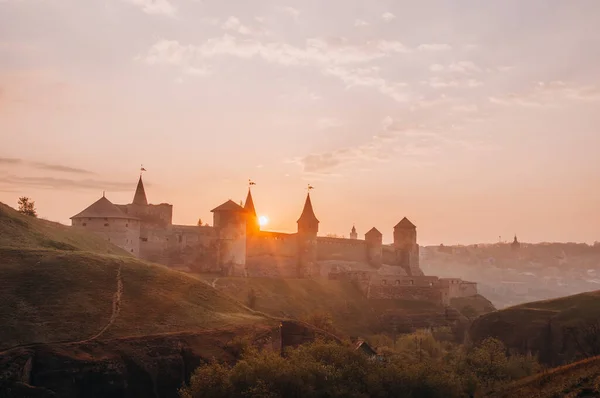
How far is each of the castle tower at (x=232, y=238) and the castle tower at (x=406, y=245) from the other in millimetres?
27982

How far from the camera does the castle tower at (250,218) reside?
66.8 m

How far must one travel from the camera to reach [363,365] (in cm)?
2795

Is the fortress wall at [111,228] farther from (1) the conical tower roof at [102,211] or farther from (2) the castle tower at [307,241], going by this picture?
(2) the castle tower at [307,241]

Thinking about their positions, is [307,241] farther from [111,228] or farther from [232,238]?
[111,228]

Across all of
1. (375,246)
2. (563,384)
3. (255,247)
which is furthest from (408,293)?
(563,384)

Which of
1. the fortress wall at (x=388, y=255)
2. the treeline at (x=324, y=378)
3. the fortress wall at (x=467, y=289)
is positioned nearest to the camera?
the treeline at (x=324, y=378)

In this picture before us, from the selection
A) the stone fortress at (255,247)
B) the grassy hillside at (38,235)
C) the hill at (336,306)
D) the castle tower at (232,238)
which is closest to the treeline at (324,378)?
the grassy hillside at (38,235)

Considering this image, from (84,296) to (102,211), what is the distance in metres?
24.2

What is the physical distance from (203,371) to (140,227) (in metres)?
35.9

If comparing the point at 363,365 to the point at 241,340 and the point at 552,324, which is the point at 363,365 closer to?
the point at 241,340

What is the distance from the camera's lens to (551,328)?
4528 centimetres

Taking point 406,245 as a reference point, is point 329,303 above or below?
below

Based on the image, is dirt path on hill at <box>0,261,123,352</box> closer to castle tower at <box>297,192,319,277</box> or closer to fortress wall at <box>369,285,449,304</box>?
castle tower at <box>297,192,319,277</box>

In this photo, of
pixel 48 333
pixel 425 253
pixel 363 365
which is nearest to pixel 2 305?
pixel 48 333
